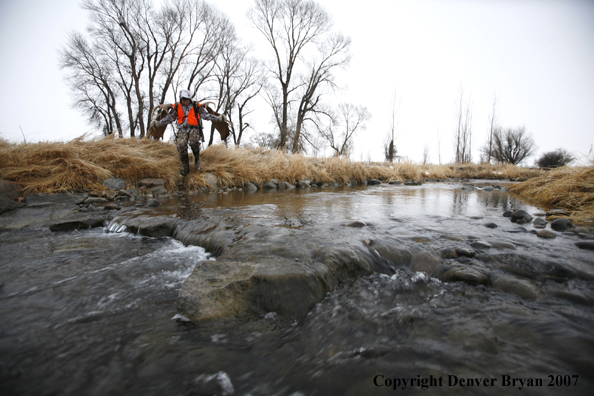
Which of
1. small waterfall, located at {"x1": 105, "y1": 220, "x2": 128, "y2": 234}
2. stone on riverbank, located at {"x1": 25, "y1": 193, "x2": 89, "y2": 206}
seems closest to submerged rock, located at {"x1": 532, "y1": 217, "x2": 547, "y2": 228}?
small waterfall, located at {"x1": 105, "y1": 220, "x2": 128, "y2": 234}

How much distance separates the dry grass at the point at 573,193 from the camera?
2701mm

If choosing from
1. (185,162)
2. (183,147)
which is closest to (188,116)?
(183,147)

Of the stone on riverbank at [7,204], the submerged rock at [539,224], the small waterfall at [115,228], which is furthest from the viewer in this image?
the stone on riverbank at [7,204]

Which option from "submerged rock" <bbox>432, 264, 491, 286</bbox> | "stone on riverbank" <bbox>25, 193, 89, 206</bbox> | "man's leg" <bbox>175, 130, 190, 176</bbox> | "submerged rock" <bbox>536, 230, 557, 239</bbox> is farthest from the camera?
"man's leg" <bbox>175, 130, 190, 176</bbox>

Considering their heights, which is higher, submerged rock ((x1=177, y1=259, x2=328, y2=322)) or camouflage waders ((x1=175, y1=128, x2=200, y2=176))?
camouflage waders ((x1=175, y1=128, x2=200, y2=176))

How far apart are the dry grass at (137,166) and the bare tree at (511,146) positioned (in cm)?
2695

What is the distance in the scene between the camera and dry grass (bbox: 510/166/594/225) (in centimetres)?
270

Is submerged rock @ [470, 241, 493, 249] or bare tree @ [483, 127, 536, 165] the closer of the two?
submerged rock @ [470, 241, 493, 249]

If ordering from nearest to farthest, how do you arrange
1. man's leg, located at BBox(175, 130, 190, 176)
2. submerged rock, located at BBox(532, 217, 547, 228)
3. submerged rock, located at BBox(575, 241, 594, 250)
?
submerged rock, located at BBox(575, 241, 594, 250), submerged rock, located at BBox(532, 217, 547, 228), man's leg, located at BBox(175, 130, 190, 176)

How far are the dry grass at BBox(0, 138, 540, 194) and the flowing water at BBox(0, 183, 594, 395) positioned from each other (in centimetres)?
366

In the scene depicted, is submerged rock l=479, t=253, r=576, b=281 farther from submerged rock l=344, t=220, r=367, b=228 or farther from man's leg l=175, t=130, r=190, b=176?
man's leg l=175, t=130, r=190, b=176

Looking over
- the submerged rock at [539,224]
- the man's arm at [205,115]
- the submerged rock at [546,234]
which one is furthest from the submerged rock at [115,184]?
the submerged rock at [539,224]

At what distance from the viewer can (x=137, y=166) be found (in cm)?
553

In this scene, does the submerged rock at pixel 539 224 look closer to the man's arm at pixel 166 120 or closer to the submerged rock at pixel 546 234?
the submerged rock at pixel 546 234
